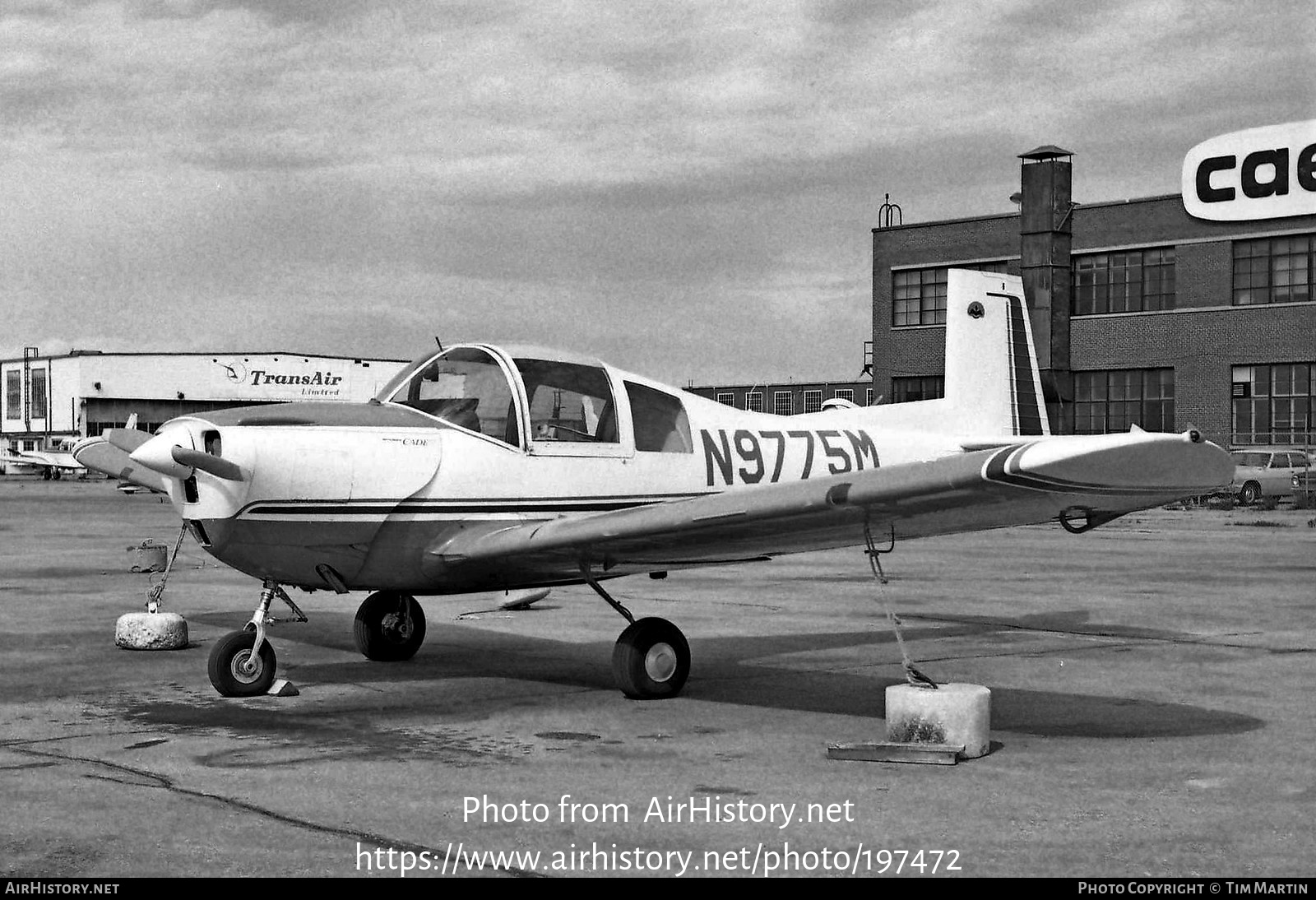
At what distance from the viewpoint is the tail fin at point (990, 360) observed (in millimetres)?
14000

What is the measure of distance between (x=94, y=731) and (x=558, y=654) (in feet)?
14.1

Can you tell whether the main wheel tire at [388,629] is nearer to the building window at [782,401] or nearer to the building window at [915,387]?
the building window at [915,387]

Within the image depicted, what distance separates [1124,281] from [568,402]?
48044mm

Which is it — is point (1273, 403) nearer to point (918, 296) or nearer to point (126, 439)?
point (918, 296)

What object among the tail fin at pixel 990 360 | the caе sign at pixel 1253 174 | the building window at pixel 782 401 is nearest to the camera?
the tail fin at pixel 990 360

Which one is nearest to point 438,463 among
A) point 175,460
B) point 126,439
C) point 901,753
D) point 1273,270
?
point 175,460

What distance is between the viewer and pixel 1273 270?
5134cm

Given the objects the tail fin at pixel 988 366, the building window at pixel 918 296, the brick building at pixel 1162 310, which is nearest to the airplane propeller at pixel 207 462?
the tail fin at pixel 988 366

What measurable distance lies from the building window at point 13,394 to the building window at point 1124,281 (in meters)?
91.5

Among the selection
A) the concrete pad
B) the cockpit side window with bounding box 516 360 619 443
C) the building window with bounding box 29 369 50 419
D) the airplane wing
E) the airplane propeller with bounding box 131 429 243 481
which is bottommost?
the concrete pad

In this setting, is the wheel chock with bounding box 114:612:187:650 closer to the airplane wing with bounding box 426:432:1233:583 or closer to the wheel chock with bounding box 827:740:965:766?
the airplane wing with bounding box 426:432:1233:583

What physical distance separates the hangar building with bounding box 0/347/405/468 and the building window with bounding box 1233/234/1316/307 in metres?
66.4

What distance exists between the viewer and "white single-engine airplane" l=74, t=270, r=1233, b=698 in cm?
805

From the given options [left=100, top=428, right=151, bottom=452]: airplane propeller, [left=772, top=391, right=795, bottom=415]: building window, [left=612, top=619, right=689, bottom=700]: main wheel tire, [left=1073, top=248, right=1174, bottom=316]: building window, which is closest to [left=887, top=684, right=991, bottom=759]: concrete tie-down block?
[left=612, top=619, right=689, bottom=700]: main wheel tire
